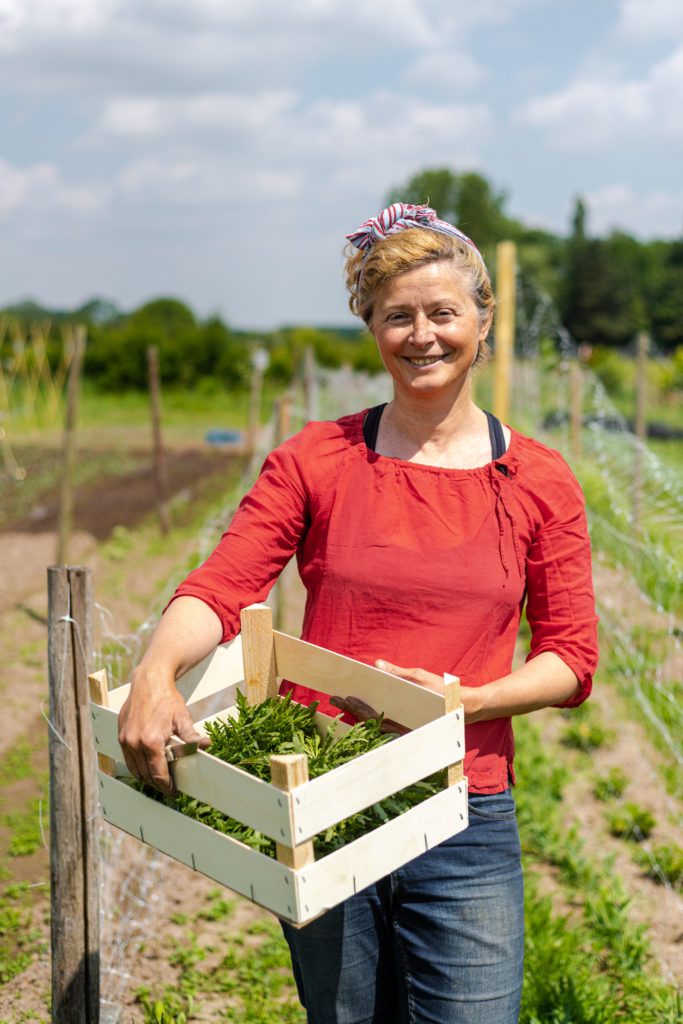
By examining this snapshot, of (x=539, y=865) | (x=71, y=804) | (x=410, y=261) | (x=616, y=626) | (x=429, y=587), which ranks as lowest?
(x=539, y=865)

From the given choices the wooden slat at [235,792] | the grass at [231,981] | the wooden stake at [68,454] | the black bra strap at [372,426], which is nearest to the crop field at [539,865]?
the grass at [231,981]

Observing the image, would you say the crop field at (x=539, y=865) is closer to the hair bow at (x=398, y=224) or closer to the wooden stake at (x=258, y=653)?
the wooden stake at (x=258, y=653)

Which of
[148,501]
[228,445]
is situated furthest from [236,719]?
[228,445]

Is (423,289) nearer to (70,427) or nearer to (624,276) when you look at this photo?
(70,427)

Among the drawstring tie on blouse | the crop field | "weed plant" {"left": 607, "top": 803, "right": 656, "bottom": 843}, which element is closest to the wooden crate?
the drawstring tie on blouse

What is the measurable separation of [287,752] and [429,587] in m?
0.38

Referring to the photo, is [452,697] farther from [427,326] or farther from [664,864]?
[664,864]

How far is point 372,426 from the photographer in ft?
5.87

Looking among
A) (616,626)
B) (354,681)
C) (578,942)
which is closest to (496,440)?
(354,681)

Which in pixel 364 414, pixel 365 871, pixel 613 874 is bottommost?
pixel 613 874

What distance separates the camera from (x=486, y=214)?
52688 mm

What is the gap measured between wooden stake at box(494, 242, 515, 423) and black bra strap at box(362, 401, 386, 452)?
4.48 meters

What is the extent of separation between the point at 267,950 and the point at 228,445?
16905mm

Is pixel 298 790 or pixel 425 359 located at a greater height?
pixel 425 359
